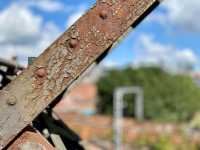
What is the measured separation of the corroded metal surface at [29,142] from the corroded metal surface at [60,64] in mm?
31

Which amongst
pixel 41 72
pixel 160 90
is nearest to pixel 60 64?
pixel 41 72

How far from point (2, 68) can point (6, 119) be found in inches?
34.5

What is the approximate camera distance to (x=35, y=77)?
1979mm

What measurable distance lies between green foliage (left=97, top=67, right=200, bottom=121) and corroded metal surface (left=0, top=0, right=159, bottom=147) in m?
38.1

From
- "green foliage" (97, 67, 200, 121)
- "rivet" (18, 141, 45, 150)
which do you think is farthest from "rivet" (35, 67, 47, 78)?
"green foliage" (97, 67, 200, 121)

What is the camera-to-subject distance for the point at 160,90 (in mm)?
40656

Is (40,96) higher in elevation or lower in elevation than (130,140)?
higher

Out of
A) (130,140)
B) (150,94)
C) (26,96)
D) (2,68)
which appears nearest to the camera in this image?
(26,96)

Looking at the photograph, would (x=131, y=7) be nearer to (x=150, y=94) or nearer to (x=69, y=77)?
(x=69, y=77)

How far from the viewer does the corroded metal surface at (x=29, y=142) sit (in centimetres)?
200

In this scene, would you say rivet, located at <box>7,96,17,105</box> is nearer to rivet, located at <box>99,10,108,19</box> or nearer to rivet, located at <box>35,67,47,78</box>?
rivet, located at <box>35,67,47,78</box>

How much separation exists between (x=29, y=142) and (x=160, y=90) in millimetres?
38848

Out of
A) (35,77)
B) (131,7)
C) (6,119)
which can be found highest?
(131,7)

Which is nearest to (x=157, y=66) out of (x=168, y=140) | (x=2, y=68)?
(x=168, y=140)
